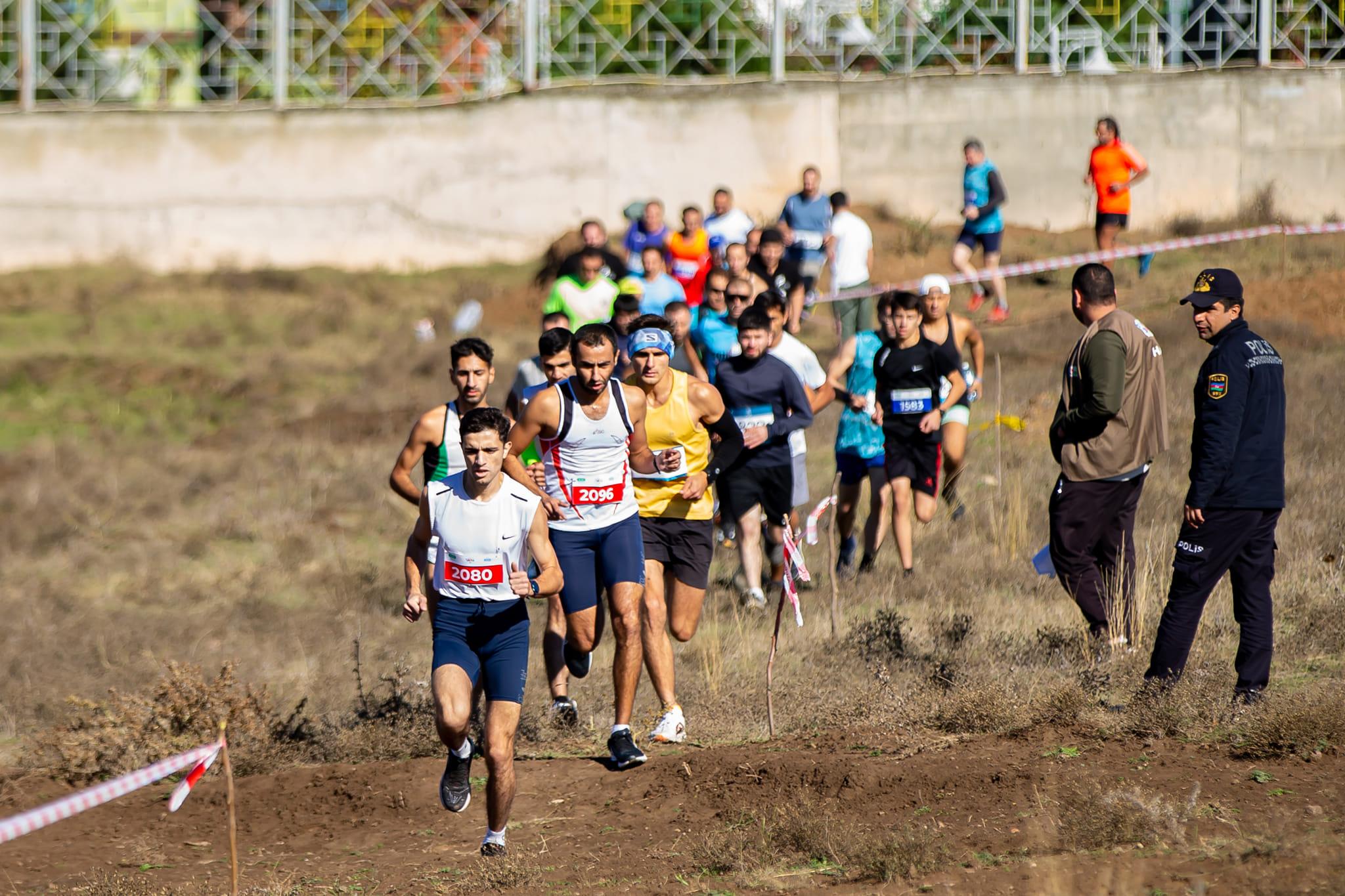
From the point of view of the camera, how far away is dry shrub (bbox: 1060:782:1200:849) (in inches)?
230

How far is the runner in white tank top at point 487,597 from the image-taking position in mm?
6695

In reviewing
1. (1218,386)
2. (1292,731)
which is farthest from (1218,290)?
(1292,731)

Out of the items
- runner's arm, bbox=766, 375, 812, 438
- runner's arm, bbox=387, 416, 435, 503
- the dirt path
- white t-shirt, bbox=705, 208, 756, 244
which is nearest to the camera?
the dirt path

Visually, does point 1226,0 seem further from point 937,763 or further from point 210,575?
point 937,763

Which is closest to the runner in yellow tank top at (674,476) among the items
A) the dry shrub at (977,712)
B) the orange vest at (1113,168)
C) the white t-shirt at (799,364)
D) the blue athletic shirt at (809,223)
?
the dry shrub at (977,712)

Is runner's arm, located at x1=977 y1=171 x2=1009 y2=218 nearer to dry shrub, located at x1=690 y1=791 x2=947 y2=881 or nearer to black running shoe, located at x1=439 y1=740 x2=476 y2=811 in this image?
dry shrub, located at x1=690 y1=791 x2=947 y2=881

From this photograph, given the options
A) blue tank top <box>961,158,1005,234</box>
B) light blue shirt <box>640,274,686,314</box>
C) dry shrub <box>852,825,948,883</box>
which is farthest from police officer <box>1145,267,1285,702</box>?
blue tank top <box>961,158,1005,234</box>

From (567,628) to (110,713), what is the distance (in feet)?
9.48

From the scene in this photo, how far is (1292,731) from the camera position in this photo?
6.73 metres

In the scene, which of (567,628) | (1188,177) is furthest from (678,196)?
(567,628)

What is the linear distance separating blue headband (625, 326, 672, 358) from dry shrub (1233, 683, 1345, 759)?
11.1 feet

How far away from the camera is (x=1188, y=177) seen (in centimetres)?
2422

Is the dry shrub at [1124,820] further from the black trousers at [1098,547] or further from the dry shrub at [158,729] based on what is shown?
the dry shrub at [158,729]

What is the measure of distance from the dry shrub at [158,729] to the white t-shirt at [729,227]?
9.54m
